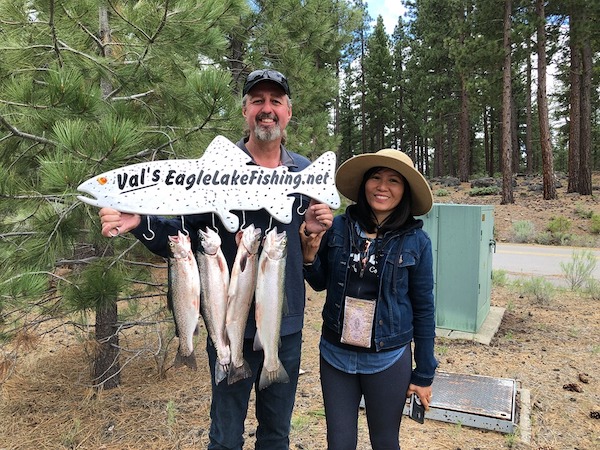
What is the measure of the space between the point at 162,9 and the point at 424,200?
230 centimetres

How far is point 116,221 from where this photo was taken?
1.92 m

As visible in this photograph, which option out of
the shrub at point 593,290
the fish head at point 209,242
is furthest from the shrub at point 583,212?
the fish head at point 209,242

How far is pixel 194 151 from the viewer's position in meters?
3.34

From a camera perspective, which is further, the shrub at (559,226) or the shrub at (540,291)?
the shrub at (559,226)

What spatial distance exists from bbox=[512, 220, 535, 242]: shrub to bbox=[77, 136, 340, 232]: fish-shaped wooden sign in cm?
1366

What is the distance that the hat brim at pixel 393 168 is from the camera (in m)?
2.06

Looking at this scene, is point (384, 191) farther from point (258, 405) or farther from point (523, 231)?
point (523, 231)

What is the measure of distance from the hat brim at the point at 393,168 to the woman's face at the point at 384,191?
0.13 ft

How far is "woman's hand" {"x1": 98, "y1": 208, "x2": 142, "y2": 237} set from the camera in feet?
6.21

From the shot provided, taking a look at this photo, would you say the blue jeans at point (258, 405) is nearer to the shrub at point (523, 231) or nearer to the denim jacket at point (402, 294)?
the denim jacket at point (402, 294)

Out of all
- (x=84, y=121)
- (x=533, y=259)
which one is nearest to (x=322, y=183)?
(x=84, y=121)

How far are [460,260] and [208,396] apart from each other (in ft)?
10.2

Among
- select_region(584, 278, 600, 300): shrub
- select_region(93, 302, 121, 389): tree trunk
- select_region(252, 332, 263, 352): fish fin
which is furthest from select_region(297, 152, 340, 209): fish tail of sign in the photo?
select_region(584, 278, 600, 300): shrub

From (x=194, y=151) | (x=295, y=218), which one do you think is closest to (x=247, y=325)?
(x=295, y=218)
